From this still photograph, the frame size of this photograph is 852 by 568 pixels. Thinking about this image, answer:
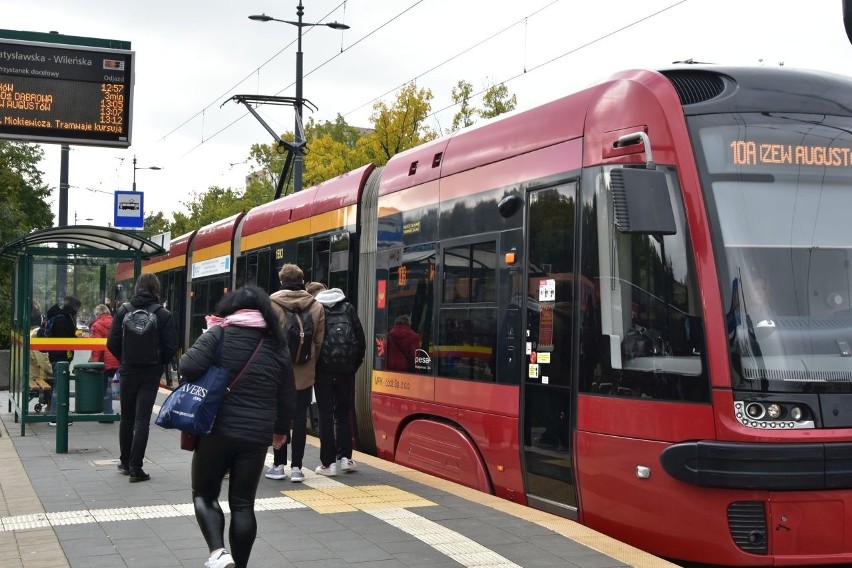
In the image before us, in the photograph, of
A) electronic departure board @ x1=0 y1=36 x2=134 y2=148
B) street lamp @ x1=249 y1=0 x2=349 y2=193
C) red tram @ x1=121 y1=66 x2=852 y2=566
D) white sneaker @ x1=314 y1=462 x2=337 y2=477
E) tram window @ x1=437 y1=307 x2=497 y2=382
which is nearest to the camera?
red tram @ x1=121 y1=66 x2=852 y2=566

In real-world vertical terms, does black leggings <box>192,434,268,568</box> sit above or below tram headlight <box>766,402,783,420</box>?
below

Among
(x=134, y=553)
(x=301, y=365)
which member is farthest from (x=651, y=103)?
(x=134, y=553)

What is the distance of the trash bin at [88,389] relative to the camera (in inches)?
463

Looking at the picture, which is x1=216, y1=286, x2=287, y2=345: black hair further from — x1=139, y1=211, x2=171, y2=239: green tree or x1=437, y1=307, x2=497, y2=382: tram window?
x1=139, y1=211, x2=171, y2=239: green tree

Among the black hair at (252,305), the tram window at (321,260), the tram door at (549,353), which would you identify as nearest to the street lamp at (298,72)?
the tram window at (321,260)

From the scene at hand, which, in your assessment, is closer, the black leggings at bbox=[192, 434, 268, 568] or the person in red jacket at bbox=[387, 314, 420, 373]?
the black leggings at bbox=[192, 434, 268, 568]

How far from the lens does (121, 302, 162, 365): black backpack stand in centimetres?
889

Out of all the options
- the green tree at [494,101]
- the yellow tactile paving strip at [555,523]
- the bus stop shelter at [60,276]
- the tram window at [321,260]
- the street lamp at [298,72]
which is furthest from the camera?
the green tree at [494,101]

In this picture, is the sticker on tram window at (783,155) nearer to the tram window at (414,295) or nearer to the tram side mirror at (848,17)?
the tram side mirror at (848,17)

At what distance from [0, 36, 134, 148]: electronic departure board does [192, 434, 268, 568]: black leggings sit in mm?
8235

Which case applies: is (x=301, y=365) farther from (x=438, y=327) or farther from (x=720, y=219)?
(x=720, y=219)

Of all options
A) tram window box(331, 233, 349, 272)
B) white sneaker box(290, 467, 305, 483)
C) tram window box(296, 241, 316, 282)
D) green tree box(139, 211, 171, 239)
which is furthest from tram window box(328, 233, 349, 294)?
green tree box(139, 211, 171, 239)

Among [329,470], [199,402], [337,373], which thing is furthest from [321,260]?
[199,402]

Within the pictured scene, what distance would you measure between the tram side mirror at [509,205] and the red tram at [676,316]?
16 millimetres
